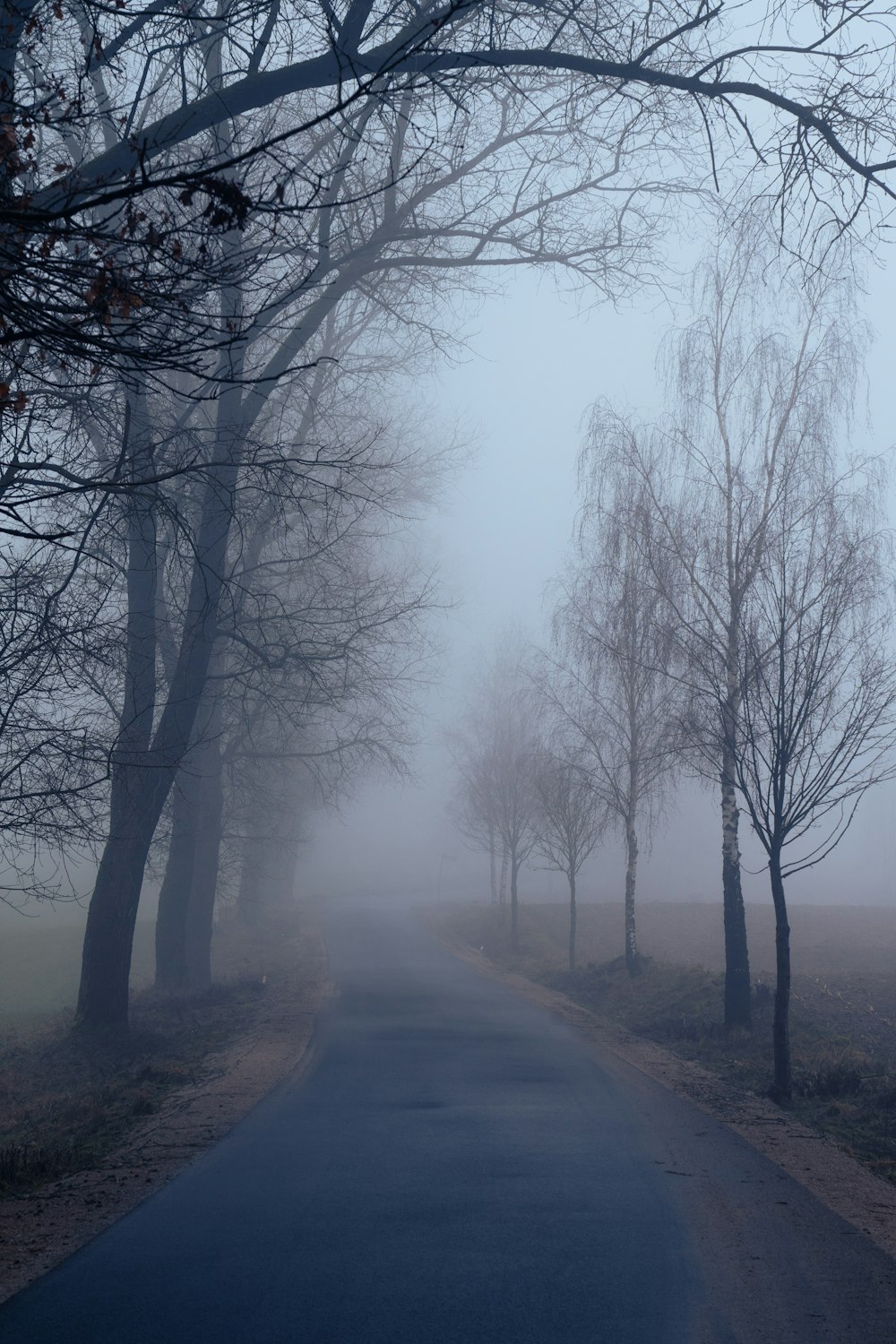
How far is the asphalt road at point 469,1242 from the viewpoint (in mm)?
4699

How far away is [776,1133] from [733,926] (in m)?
7.16

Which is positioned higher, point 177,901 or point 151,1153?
point 177,901

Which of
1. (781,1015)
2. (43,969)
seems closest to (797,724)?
(781,1015)

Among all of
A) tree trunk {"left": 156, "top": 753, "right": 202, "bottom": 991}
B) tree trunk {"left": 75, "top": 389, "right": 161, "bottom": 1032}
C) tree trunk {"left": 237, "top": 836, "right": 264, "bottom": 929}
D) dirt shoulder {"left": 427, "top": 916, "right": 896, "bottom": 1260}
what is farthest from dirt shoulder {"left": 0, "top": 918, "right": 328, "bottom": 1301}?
tree trunk {"left": 237, "top": 836, "right": 264, "bottom": 929}

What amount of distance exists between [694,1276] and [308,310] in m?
13.2

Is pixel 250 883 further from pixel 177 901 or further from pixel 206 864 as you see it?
pixel 177 901

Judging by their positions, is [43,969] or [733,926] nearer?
[733,926]

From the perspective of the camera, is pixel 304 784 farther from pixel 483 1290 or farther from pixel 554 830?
pixel 483 1290

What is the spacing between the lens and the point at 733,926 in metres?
16.1

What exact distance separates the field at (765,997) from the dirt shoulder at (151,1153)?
5.11 m

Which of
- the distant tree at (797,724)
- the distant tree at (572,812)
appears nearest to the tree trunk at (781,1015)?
the distant tree at (797,724)

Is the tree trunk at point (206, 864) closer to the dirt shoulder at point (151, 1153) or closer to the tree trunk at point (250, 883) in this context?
the dirt shoulder at point (151, 1153)

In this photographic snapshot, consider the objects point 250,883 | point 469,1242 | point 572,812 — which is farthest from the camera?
point 250,883

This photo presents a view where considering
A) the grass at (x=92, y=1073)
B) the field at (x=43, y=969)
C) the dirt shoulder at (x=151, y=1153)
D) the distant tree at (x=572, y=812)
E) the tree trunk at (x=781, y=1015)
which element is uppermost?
the distant tree at (x=572, y=812)
